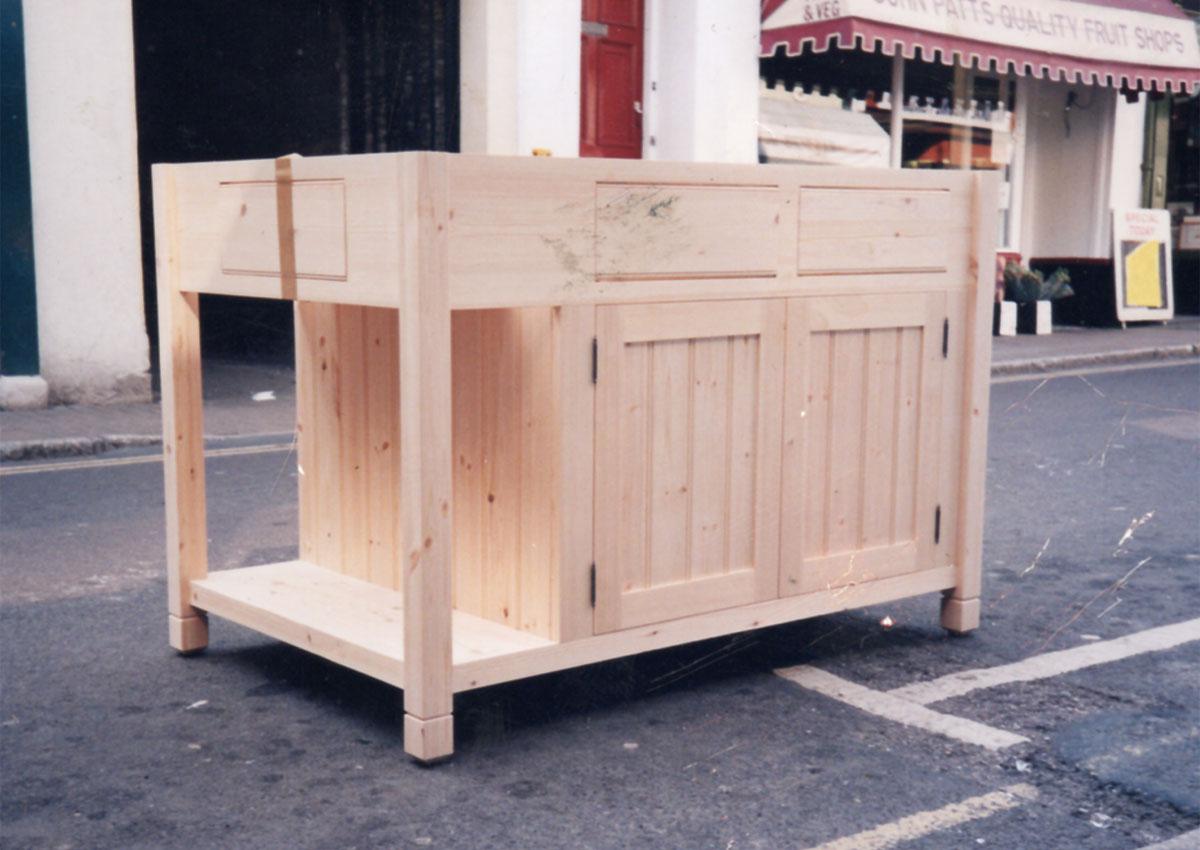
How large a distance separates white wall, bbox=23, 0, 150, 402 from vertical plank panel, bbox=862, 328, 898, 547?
6658mm

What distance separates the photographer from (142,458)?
25.5ft

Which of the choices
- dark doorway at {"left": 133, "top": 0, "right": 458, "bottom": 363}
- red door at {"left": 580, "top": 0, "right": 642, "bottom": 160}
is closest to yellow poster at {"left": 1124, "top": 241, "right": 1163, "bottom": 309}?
red door at {"left": 580, "top": 0, "right": 642, "bottom": 160}

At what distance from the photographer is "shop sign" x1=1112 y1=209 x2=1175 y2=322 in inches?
643

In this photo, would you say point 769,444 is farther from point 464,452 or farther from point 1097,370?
point 1097,370

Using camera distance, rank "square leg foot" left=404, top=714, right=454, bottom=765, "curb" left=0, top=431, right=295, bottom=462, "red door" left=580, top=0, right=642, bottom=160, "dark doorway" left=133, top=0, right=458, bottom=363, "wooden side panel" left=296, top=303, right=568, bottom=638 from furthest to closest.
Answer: "red door" left=580, top=0, right=642, bottom=160
"dark doorway" left=133, top=0, right=458, bottom=363
"curb" left=0, top=431, right=295, bottom=462
"wooden side panel" left=296, top=303, right=568, bottom=638
"square leg foot" left=404, top=714, right=454, bottom=765

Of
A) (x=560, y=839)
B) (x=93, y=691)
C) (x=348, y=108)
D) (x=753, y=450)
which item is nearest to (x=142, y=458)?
(x=93, y=691)

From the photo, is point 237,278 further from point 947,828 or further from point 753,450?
point 947,828

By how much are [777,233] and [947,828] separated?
64.2 inches

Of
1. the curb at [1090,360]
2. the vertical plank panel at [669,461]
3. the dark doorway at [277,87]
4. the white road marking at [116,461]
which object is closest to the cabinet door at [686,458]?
the vertical plank panel at [669,461]

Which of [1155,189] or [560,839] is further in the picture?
[1155,189]

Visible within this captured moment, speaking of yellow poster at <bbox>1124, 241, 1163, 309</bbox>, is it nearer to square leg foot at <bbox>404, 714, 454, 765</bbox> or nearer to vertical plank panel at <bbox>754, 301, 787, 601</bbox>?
vertical plank panel at <bbox>754, 301, 787, 601</bbox>

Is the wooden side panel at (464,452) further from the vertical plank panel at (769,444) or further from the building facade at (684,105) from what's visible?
the building facade at (684,105)

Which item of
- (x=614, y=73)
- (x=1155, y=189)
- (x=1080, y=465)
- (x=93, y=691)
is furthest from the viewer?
(x=1155, y=189)

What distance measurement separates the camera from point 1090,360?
13.1m
